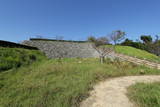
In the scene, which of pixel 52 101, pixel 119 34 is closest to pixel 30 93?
pixel 52 101

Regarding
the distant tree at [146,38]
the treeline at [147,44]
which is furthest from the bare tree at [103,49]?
the distant tree at [146,38]

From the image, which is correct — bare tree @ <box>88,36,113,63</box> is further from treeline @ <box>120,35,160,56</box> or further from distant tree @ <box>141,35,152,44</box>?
distant tree @ <box>141,35,152,44</box>

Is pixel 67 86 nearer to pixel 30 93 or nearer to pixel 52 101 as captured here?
→ pixel 52 101

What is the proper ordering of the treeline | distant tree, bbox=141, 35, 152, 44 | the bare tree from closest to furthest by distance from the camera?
the bare tree < the treeline < distant tree, bbox=141, 35, 152, 44

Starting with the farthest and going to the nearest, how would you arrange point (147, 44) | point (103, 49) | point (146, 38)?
point (146, 38)
point (147, 44)
point (103, 49)

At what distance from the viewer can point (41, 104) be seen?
7.92 ft

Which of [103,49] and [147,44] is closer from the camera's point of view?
[103,49]

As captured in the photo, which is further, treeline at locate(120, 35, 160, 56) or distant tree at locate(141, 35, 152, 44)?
distant tree at locate(141, 35, 152, 44)

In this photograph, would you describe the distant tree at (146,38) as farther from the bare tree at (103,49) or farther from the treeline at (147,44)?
the bare tree at (103,49)

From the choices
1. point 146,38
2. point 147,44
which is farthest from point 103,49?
point 146,38

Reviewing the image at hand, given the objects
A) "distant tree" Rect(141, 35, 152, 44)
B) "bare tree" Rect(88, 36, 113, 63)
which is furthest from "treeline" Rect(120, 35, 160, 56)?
"bare tree" Rect(88, 36, 113, 63)

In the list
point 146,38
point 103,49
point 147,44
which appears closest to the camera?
point 103,49

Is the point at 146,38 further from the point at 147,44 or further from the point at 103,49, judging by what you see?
the point at 103,49

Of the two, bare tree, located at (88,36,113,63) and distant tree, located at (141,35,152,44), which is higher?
distant tree, located at (141,35,152,44)
